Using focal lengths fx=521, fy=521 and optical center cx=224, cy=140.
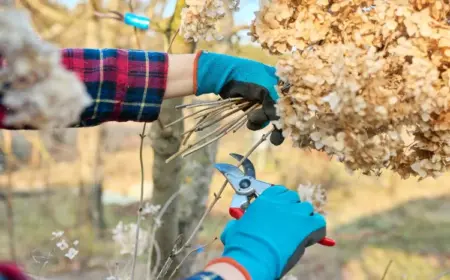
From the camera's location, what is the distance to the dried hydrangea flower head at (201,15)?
3.16ft

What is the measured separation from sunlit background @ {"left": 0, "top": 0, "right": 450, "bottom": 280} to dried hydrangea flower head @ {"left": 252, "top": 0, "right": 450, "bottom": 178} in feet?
3.42

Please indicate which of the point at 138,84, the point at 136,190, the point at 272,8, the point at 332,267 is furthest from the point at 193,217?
the point at 136,190

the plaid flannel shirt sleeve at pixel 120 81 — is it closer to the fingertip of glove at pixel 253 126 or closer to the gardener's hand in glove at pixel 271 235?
the fingertip of glove at pixel 253 126

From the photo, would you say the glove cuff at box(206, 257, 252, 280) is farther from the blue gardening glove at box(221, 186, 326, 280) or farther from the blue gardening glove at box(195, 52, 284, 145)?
the blue gardening glove at box(195, 52, 284, 145)

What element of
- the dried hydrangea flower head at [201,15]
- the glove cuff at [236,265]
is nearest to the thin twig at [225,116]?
the dried hydrangea flower head at [201,15]

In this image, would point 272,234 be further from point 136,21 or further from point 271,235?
point 136,21

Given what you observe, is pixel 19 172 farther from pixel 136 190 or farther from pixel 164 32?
pixel 164 32

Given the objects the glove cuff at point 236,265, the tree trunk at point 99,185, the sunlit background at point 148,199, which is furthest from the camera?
the tree trunk at point 99,185

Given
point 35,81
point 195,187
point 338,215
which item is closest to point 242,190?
point 35,81

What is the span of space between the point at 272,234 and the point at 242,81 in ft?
1.10

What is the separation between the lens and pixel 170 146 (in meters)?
1.64

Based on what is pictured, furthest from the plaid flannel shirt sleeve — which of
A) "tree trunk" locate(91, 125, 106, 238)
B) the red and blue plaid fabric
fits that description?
"tree trunk" locate(91, 125, 106, 238)

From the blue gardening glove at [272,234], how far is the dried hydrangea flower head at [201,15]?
0.35 m

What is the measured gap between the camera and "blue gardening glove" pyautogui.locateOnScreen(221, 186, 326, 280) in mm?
744
